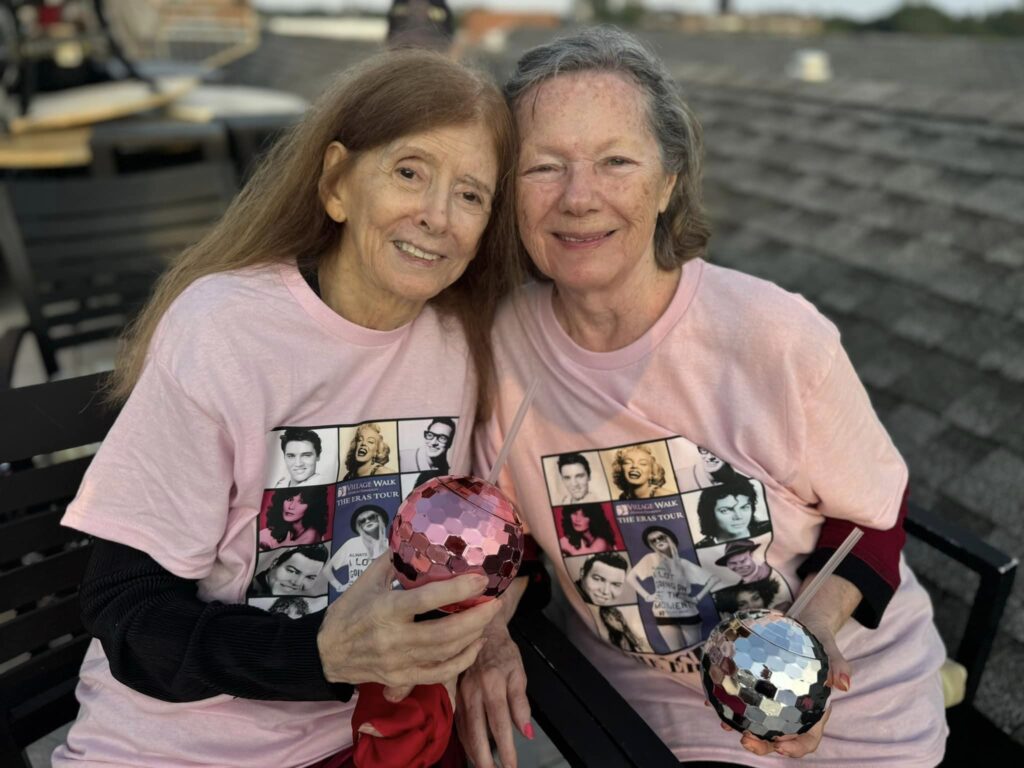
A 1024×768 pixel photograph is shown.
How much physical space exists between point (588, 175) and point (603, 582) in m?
0.94

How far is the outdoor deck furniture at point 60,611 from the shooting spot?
1.66 metres

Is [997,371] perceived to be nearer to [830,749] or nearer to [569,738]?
[830,749]

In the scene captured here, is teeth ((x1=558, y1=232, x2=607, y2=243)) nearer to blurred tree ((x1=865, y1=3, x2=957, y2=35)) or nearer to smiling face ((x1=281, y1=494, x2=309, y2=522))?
smiling face ((x1=281, y1=494, x2=309, y2=522))

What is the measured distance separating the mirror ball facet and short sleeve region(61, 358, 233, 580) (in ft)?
3.30

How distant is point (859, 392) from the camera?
1683mm

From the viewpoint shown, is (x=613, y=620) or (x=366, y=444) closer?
(x=366, y=444)

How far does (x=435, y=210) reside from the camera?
1.58m

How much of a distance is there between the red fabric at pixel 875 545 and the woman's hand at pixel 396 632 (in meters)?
0.92

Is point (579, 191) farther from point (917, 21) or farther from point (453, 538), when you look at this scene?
point (917, 21)

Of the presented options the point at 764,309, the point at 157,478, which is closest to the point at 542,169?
the point at 764,309

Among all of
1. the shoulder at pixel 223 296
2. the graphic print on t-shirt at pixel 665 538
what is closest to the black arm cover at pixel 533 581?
the graphic print on t-shirt at pixel 665 538

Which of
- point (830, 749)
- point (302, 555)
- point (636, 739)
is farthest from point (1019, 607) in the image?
point (302, 555)

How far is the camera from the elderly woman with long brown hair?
1.41m

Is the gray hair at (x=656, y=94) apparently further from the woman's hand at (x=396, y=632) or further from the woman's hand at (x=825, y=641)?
the woman's hand at (x=396, y=632)
